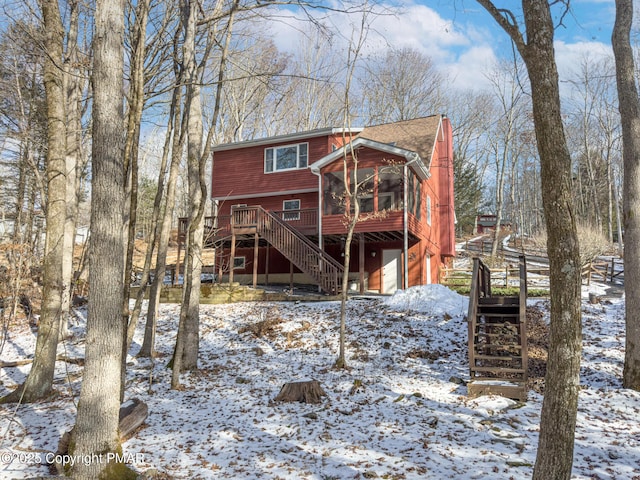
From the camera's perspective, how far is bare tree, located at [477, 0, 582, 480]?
10.6ft

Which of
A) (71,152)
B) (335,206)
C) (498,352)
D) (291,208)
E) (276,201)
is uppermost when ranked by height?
(276,201)

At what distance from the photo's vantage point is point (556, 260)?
3.41 metres

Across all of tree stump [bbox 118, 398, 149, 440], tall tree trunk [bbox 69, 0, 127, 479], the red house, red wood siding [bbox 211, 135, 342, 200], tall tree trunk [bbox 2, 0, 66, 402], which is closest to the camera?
tall tree trunk [bbox 69, 0, 127, 479]

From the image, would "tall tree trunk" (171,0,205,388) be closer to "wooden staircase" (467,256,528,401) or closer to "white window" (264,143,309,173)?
"wooden staircase" (467,256,528,401)

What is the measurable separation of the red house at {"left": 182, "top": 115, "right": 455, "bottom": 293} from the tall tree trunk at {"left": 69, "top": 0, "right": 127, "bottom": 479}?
9.79 m

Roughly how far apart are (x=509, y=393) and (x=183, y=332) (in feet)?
20.4

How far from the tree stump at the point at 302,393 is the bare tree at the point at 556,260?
4.39m

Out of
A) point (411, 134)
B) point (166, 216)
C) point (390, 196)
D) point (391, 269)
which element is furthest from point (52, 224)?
point (411, 134)

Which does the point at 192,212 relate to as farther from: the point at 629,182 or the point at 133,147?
the point at 629,182

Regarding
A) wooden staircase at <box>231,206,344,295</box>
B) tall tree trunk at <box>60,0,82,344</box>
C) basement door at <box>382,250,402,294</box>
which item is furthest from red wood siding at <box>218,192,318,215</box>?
tall tree trunk at <box>60,0,82,344</box>

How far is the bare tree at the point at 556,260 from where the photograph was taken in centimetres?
324

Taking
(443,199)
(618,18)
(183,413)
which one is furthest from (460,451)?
(443,199)

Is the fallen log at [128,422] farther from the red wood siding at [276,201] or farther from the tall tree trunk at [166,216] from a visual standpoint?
the red wood siding at [276,201]

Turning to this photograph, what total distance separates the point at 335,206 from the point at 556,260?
13.9 metres
